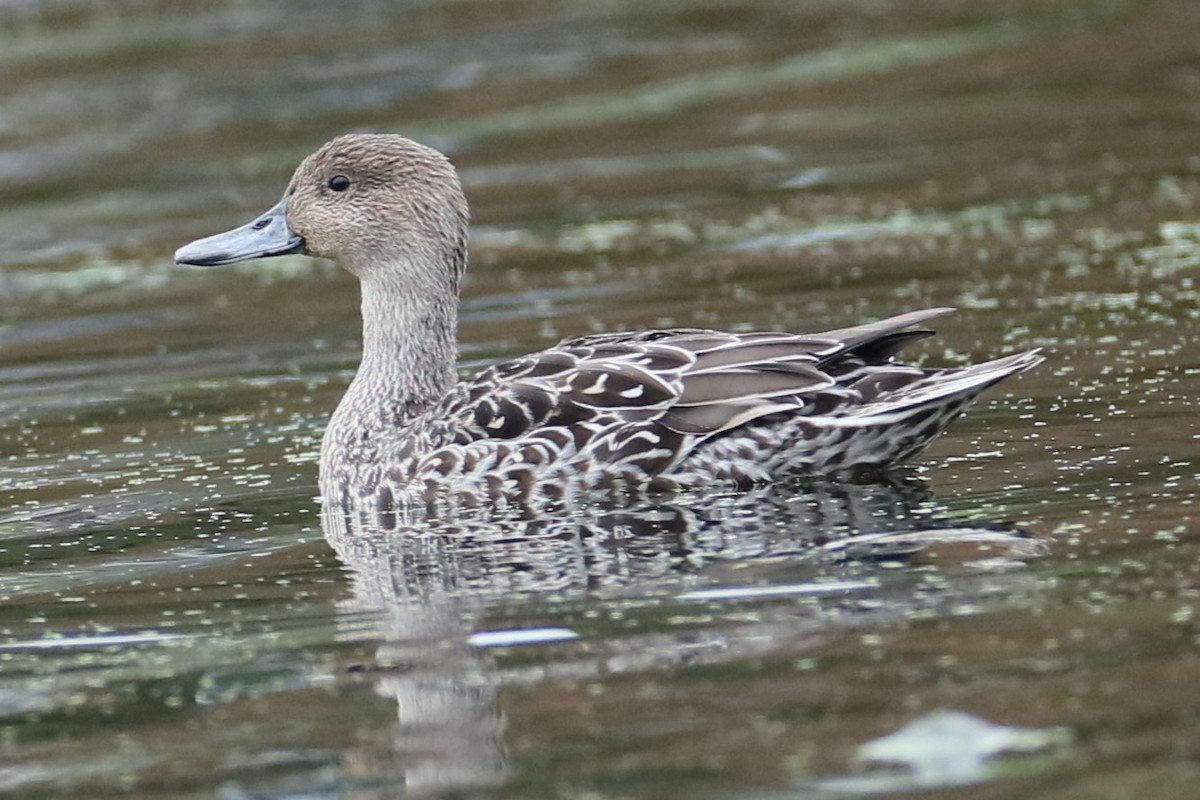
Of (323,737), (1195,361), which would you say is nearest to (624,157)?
(1195,361)

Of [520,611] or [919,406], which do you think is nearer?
[520,611]

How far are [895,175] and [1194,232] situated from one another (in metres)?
2.56

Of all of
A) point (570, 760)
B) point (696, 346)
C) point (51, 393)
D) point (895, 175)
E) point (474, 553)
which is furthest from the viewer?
point (895, 175)

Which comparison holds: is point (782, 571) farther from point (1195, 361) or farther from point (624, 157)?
point (624, 157)

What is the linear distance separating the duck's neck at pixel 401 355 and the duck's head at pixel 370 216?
81mm

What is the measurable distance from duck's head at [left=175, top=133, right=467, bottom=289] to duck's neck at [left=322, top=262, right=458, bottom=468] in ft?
0.27

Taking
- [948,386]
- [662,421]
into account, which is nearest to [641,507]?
[662,421]

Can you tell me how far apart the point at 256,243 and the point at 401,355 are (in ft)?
2.53

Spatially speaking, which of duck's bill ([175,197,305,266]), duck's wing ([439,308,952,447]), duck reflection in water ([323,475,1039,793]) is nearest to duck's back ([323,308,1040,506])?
duck's wing ([439,308,952,447])

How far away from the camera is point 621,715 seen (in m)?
5.55

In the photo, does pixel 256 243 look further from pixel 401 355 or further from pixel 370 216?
pixel 401 355

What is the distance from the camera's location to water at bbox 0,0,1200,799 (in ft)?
18.0

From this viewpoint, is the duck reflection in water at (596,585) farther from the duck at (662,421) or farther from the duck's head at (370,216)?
the duck's head at (370,216)

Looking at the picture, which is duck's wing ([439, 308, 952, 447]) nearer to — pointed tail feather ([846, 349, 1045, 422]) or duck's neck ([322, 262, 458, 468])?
pointed tail feather ([846, 349, 1045, 422])
